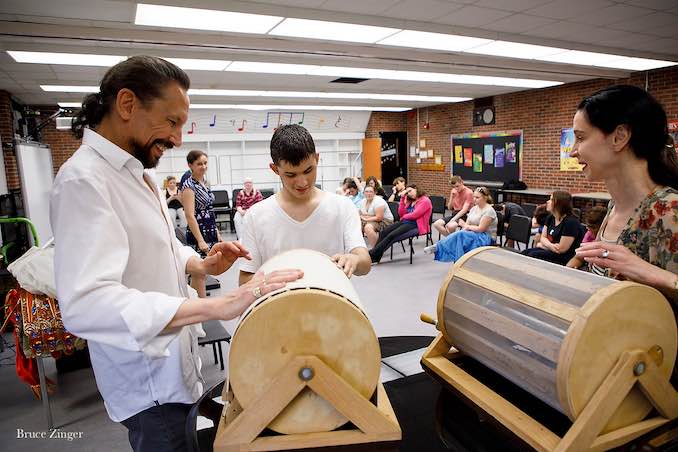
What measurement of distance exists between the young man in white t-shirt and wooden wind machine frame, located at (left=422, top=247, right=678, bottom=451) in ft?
2.21

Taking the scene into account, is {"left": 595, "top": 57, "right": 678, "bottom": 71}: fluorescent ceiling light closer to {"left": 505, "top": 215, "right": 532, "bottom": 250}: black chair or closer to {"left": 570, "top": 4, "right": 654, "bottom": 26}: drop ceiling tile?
{"left": 570, "top": 4, "right": 654, "bottom": 26}: drop ceiling tile

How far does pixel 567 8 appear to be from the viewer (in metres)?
4.48

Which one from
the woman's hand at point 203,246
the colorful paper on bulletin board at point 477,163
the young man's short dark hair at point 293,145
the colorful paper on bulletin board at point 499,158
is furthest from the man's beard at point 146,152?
the colorful paper on bulletin board at point 477,163

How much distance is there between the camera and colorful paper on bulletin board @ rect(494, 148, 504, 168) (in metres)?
10.9

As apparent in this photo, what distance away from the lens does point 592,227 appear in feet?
12.9

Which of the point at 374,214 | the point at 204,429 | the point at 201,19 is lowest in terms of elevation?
the point at 374,214

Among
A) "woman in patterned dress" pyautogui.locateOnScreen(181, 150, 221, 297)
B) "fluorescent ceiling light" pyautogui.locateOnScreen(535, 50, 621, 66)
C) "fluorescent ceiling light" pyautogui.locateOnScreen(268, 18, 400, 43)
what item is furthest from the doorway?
"woman in patterned dress" pyautogui.locateOnScreen(181, 150, 221, 297)

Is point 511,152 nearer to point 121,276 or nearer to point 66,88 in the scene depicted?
point 66,88

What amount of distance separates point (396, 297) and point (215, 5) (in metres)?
3.71

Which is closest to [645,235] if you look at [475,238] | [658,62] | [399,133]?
[475,238]

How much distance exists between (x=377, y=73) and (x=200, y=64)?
293cm

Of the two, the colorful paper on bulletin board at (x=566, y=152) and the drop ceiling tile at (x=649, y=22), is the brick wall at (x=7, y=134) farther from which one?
the colorful paper on bulletin board at (x=566, y=152)

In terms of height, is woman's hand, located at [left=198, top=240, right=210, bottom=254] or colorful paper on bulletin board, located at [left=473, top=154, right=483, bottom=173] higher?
colorful paper on bulletin board, located at [left=473, top=154, right=483, bottom=173]

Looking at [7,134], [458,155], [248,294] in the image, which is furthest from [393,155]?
[248,294]
